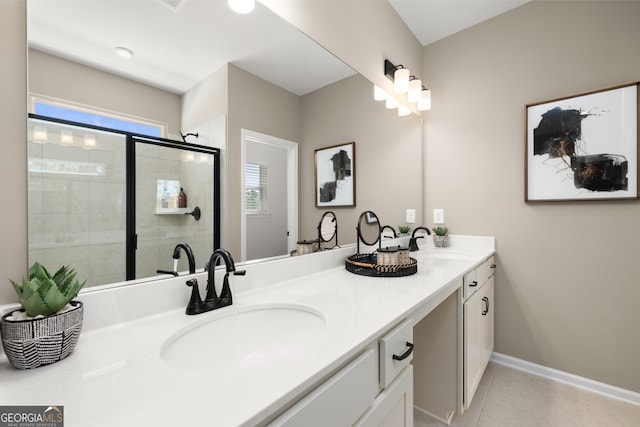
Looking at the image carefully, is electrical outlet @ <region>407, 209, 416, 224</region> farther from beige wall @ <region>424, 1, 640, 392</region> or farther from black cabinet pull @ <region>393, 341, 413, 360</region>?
black cabinet pull @ <region>393, 341, 413, 360</region>

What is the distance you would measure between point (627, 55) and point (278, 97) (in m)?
2.06

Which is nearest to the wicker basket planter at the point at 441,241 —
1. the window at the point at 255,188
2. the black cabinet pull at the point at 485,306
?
the black cabinet pull at the point at 485,306

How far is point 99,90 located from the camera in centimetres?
71

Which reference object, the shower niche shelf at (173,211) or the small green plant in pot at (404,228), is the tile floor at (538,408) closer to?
the small green plant in pot at (404,228)

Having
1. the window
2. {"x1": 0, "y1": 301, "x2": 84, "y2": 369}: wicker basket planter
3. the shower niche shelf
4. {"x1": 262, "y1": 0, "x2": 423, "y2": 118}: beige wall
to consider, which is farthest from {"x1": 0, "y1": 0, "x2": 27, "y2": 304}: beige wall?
{"x1": 262, "y1": 0, "x2": 423, "y2": 118}: beige wall

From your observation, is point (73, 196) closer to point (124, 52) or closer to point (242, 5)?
point (124, 52)

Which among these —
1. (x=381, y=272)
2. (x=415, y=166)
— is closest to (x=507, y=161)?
(x=415, y=166)

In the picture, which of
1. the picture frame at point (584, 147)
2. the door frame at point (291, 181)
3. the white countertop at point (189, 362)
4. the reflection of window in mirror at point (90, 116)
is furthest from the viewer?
the picture frame at point (584, 147)

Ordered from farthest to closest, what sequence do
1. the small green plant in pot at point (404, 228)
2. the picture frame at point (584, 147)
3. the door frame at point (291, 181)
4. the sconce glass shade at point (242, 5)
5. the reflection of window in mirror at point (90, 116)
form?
the small green plant in pot at point (404, 228), the picture frame at point (584, 147), the door frame at point (291, 181), the sconce glass shade at point (242, 5), the reflection of window in mirror at point (90, 116)

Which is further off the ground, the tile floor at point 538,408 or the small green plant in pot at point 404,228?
the small green plant in pot at point 404,228

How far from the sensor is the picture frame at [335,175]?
1441mm

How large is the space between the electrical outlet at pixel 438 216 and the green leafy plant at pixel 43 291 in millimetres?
2281

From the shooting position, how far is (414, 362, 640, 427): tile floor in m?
1.46

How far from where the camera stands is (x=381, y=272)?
1.28 meters
